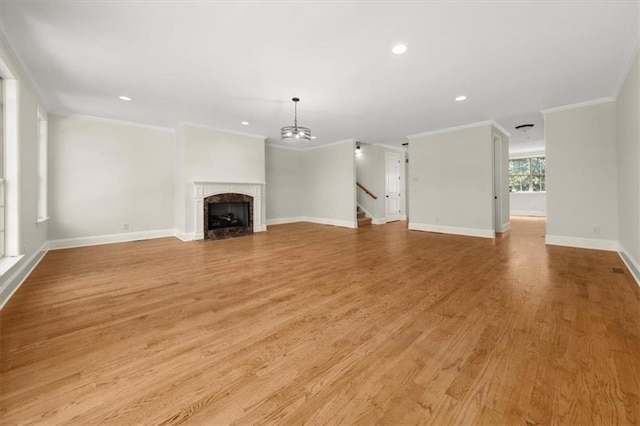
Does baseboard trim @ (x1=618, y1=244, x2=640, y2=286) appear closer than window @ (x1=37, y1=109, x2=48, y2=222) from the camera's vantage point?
Yes

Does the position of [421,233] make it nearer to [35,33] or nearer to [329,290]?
[329,290]

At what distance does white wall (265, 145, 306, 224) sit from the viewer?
335 inches

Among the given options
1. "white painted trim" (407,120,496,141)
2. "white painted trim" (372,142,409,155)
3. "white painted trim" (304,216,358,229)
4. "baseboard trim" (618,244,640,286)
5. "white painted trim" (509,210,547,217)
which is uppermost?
"white painted trim" (372,142,409,155)

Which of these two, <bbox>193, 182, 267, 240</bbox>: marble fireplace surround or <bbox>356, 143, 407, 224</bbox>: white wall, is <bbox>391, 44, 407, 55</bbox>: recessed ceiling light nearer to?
<bbox>193, 182, 267, 240</bbox>: marble fireplace surround

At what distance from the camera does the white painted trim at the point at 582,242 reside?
4.47 meters

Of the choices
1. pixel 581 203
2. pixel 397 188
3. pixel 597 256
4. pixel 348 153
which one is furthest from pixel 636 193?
pixel 397 188

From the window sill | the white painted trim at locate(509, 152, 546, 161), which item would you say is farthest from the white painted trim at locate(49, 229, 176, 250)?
the white painted trim at locate(509, 152, 546, 161)

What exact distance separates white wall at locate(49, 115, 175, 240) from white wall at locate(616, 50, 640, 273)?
7993 millimetres

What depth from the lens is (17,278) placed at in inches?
116

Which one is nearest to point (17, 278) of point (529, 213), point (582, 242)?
point (582, 242)

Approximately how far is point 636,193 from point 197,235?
23.5 feet

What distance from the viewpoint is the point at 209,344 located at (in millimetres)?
1823

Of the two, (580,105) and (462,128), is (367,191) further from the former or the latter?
(580,105)

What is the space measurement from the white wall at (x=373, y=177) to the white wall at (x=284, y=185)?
203 centimetres
